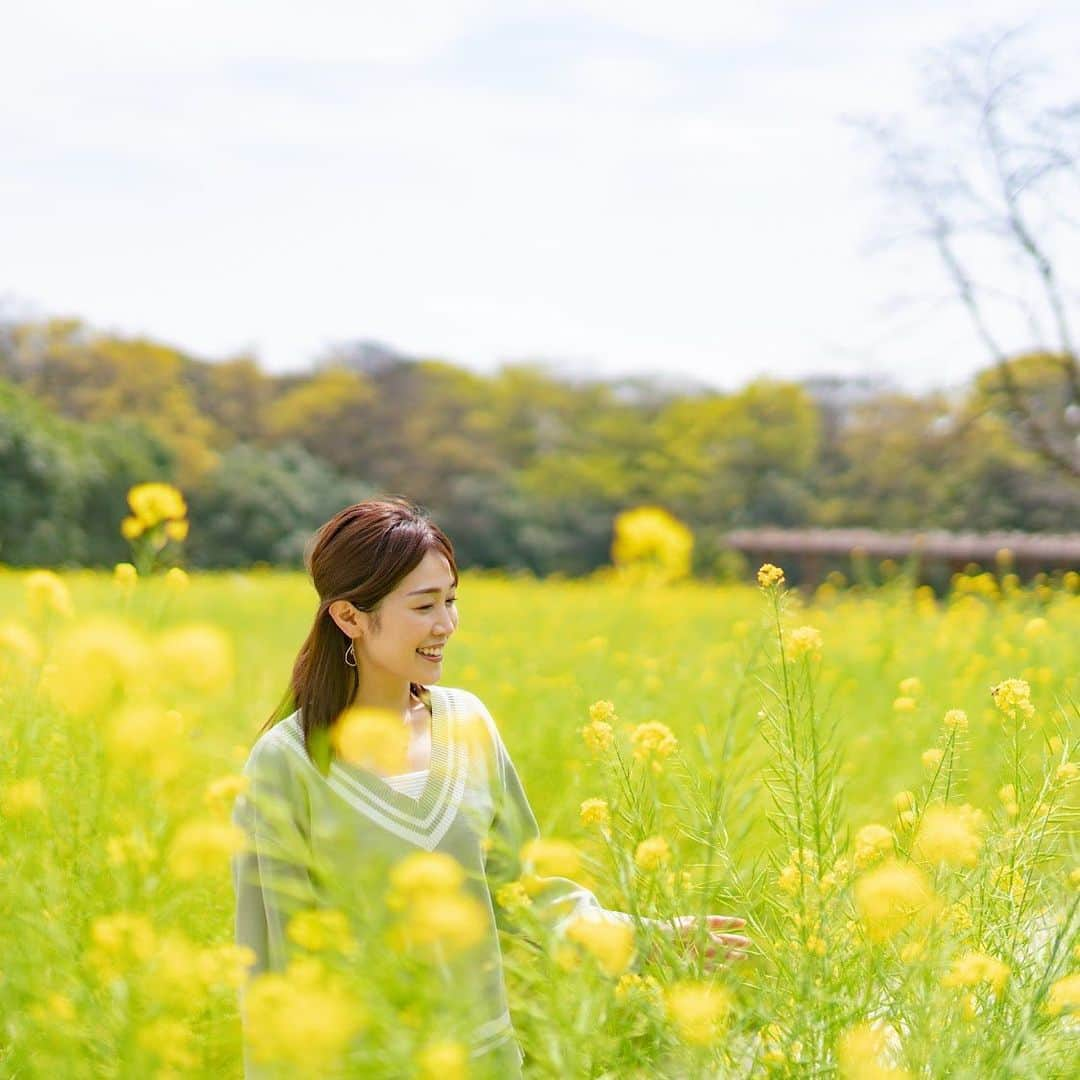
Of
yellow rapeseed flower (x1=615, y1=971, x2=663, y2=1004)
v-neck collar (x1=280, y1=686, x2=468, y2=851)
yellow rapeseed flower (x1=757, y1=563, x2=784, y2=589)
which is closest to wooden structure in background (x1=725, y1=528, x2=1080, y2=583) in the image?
v-neck collar (x1=280, y1=686, x2=468, y2=851)

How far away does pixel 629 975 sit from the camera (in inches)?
49.4

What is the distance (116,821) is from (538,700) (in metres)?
2.55

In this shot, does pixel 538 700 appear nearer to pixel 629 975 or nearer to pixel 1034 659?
pixel 1034 659

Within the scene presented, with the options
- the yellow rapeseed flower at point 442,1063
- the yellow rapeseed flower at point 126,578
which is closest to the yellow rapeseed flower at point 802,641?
the yellow rapeseed flower at point 442,1063

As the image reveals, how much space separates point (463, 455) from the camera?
2972cm

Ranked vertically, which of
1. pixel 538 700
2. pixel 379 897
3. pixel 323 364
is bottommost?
pixel 538 700

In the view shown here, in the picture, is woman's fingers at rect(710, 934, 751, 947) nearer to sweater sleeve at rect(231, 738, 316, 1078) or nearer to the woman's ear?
sweater sleeve at rect(231, 738, 316, 1078)

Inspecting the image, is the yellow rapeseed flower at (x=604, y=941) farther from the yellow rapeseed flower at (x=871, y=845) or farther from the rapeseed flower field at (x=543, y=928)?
the yellow rapeseed flower at (x=871, y=845)

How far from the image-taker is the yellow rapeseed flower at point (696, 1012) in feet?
3.32

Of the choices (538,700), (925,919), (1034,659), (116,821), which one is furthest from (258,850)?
(1034,659)

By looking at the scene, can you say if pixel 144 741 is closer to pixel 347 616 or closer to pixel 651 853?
pixel 651 853

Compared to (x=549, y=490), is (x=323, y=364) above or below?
above

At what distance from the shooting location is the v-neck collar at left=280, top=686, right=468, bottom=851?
1.73 meters

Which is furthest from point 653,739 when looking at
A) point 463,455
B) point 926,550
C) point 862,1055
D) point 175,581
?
point 463,455
